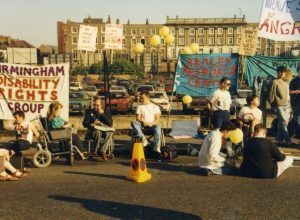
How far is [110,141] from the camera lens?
9922 millimetres

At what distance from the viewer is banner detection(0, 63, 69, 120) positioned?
1166 cm

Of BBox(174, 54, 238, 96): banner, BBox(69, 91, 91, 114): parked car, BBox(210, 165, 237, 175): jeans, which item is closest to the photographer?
BBox(210, 165, 237, 175): jeans

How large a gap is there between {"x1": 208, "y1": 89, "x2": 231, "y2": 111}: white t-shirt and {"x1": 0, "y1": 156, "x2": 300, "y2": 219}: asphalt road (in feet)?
7.24

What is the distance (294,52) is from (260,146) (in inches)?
2863

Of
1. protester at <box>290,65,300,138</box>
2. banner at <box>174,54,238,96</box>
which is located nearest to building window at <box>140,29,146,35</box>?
banner at <box>174,54,238,96</box>

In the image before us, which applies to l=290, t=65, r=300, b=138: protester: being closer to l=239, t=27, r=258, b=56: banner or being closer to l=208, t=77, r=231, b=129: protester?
l=239, t=27, r=258, b=56: banner

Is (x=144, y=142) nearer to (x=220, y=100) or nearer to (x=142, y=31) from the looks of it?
(x=220, y=100)

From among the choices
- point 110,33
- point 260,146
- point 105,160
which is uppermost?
point 110,33

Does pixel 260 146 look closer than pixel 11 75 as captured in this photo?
Yes

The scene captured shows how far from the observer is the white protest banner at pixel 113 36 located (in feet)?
41.7

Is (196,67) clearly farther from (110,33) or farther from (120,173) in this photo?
(120,173)

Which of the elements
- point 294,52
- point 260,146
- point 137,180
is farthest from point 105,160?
point 294,52

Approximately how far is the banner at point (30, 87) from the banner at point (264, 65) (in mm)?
5232

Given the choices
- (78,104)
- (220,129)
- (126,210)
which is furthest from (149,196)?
(78,104)
